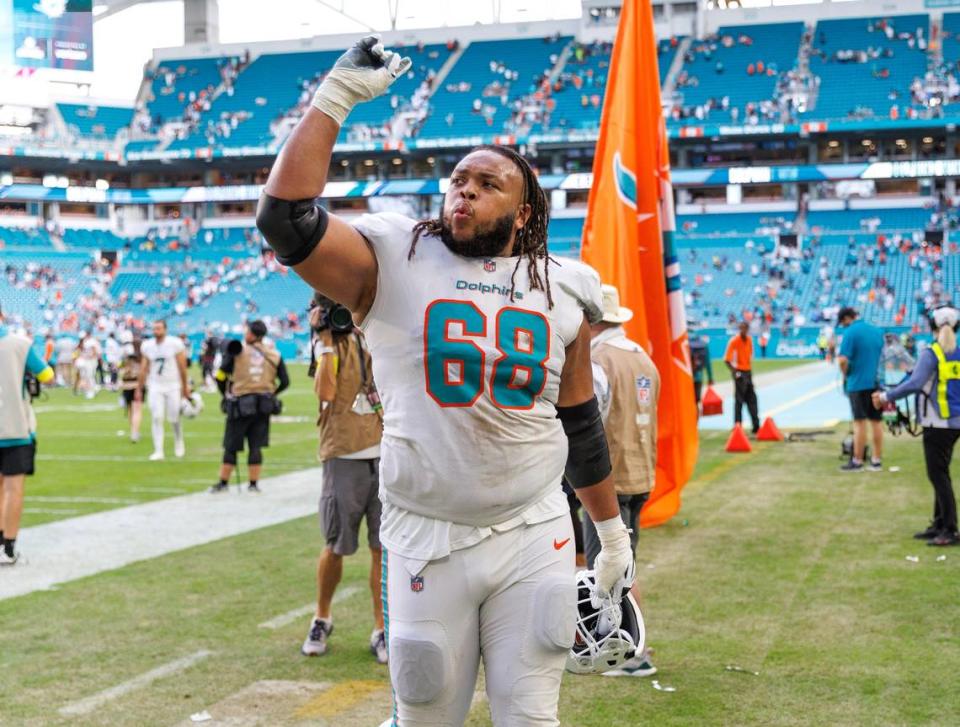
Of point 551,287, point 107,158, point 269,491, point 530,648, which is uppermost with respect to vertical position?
point 107,158

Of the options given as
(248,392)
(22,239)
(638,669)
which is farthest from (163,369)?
(22,239)

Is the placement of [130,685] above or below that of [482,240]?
below

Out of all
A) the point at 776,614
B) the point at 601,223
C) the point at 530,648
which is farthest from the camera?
the point at 601,223

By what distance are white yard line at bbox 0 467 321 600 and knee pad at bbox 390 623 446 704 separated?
5286 mm

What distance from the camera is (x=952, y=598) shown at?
7.35 metres

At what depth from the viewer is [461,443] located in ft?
10.2

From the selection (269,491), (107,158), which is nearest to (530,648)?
(269,491)

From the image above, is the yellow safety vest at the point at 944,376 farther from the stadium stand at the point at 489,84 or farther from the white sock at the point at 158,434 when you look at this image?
the stadium stand at the point at 489,84

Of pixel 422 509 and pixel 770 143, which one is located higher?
pixel 770 143

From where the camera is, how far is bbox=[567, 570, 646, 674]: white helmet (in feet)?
11.8

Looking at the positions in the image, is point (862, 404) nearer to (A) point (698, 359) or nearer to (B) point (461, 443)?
(A) point (698, 359)

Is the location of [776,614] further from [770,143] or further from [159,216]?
[159,216]

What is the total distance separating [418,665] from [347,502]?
10.4 feet

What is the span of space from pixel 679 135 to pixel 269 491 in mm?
45429
